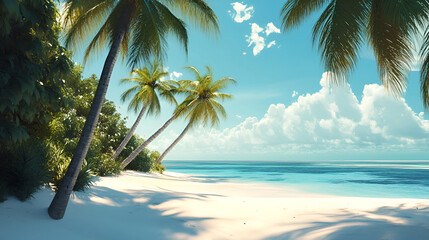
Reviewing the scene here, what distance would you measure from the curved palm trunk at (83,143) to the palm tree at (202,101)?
14.1 meters

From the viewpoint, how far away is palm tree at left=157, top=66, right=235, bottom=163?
19.9 m

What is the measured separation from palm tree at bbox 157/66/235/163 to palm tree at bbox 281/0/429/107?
41.6 feet

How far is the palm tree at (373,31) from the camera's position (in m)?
5.57

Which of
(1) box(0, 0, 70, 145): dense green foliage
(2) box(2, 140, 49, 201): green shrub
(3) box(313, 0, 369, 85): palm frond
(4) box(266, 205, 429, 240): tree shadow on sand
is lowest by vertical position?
(4) box(266, 205, 429, 240): tree shadow on sand

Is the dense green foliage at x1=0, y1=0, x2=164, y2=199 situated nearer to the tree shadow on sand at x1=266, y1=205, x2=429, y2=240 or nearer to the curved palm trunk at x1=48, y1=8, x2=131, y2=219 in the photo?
the curved palm trunk at x1=48, y1=8, x2=131, y2=219

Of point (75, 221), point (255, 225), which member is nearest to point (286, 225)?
point (255, 225)

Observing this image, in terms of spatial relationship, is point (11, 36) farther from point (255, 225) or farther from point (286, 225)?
point (286, 225)

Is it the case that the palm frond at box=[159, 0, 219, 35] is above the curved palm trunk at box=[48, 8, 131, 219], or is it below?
above

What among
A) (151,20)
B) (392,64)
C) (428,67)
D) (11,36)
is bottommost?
(11,36)

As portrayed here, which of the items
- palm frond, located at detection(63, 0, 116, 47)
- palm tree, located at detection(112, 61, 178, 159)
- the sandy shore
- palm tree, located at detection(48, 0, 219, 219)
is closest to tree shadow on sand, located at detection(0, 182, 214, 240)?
the sandy shore

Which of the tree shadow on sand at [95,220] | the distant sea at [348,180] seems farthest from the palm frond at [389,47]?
the distant sea at [348,180]

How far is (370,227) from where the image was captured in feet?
13.2

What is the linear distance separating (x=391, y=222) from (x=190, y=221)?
3.52 meters

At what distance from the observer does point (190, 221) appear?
5117mm
